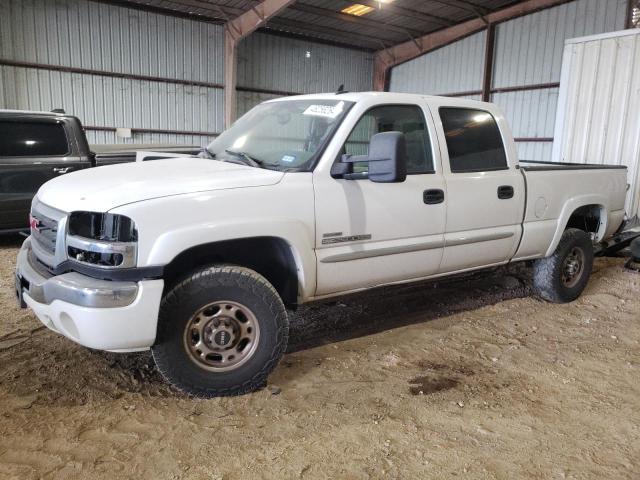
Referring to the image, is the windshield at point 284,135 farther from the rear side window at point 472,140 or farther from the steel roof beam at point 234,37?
the steel roof beam at point 234,37

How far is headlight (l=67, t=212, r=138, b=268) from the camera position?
261 cm

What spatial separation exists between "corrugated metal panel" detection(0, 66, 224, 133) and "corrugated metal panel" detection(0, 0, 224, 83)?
0.35m

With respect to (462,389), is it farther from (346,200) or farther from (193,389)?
(193,389)

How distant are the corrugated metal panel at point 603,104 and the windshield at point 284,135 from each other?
641cm

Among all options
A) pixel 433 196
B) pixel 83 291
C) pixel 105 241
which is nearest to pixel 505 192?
pixel 433 196

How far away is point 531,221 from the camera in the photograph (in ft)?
14.8

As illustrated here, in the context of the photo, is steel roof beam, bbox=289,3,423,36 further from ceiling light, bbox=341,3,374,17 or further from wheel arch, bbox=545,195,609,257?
wheel arch, bbox=545,195,609,257

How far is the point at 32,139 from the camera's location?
6.71 meters

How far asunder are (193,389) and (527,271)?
461 centimetres

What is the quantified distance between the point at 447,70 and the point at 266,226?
1587 cm

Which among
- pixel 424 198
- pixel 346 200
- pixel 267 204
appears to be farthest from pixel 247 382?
pixel 424 198

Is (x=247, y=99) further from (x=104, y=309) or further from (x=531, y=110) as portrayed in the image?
(x=104, y=309)

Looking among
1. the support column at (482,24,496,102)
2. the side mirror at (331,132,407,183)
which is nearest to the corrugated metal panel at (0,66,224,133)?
the support column at (482,24,496,102)

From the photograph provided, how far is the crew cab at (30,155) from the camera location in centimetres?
656
